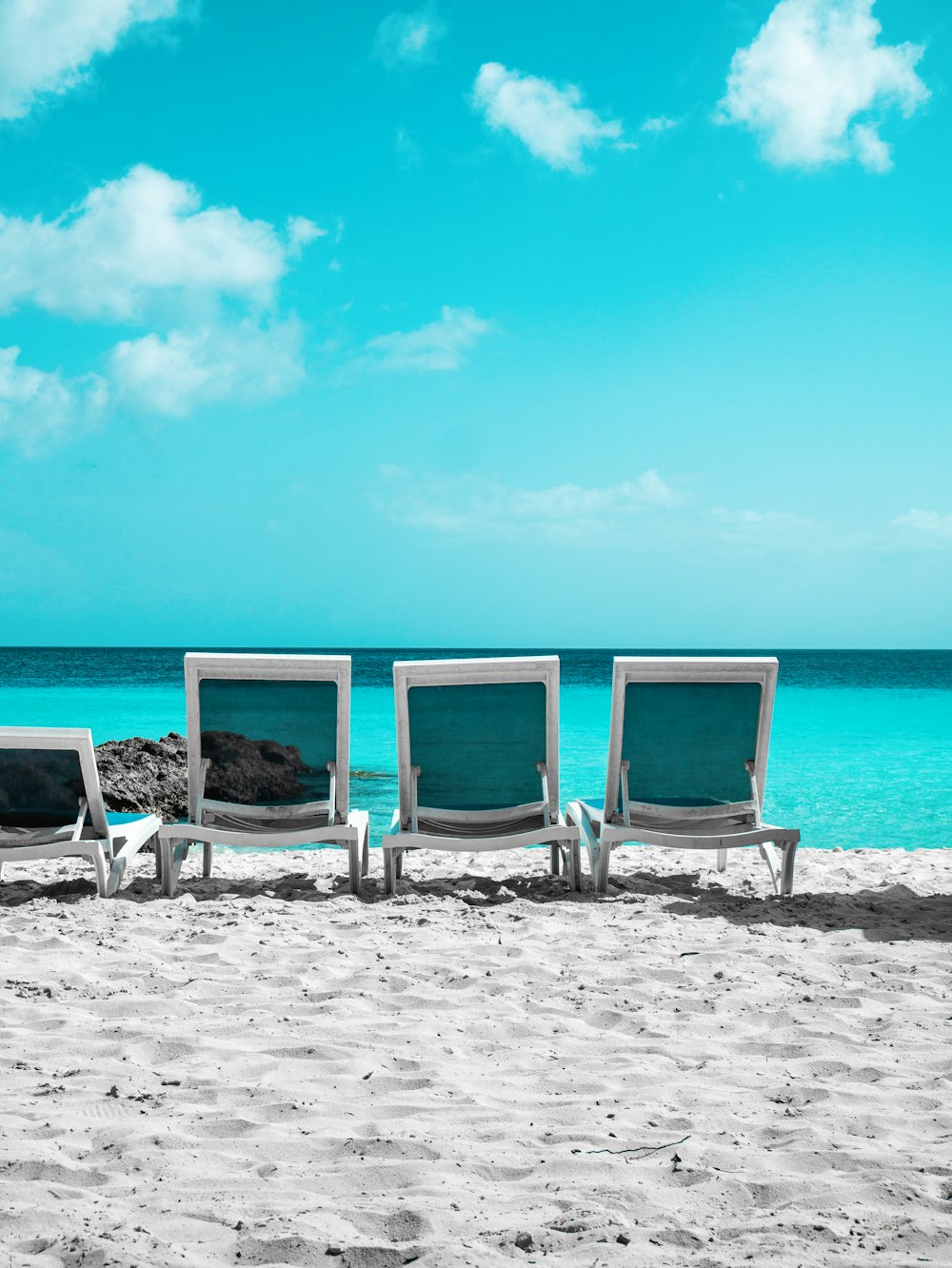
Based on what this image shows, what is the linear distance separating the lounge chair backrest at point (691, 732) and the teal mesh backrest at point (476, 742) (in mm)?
436

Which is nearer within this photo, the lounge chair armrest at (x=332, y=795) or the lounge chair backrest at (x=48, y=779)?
the lounge chair backrest at (x=48, y=779)

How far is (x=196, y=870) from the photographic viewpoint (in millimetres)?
6180

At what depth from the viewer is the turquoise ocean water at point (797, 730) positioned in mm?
11234

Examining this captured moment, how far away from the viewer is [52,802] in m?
4.98

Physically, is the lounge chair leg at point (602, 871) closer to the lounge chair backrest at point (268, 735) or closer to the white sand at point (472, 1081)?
the white sand at point (472, 1081)

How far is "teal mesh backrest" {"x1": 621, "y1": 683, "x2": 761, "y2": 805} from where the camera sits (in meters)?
5.17

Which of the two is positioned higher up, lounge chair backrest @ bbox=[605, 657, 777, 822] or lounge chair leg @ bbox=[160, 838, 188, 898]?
lounge chair backrest @ bbox=[605, 657, 777, 822]

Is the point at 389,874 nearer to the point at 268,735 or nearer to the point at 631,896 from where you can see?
the point at 268,735

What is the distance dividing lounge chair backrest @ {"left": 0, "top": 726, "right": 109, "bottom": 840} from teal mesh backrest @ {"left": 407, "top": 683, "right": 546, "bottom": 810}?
161cm

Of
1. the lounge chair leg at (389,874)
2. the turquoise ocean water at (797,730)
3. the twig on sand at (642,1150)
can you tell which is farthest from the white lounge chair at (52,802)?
the turquoise ocean water at (797,730)

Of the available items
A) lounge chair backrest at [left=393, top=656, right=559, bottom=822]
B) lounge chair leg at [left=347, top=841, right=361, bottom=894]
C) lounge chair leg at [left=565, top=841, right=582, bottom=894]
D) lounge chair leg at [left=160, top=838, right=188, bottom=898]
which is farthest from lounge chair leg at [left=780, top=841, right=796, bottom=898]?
lounge chair leg at [left=160, top=838, right=188, bottom=898]

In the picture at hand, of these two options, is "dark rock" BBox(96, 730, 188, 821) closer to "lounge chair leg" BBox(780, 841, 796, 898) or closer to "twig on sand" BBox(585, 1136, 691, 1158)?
"lounge chair leg" BBox(780, 841, 796, 898)

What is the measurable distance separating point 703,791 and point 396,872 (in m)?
1.70

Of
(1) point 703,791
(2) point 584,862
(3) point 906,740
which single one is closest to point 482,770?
(1) point 703,791
